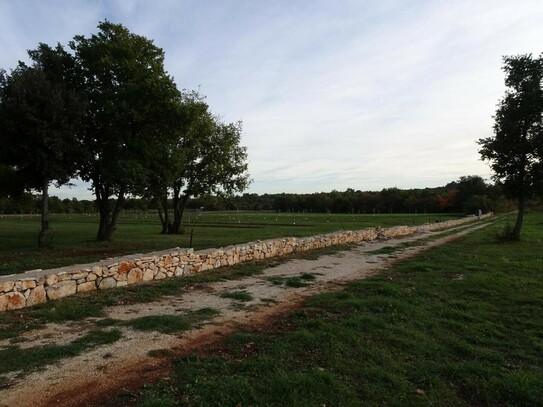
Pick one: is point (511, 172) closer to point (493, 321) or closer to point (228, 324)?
point (493, 321)

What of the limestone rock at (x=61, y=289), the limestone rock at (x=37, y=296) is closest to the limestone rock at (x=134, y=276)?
the limestone rock at (x=61, y=289)

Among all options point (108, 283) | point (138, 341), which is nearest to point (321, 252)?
point (108, 283)

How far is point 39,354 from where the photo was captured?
4930mm

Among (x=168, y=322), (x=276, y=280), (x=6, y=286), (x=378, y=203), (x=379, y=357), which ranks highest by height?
(x=378, y=203)

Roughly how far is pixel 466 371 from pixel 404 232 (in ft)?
90.3

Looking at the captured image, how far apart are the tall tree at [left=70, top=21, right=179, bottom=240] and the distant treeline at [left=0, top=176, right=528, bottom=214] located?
150 ft

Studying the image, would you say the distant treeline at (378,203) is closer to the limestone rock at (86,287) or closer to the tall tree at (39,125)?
the tall tree at (39,125)

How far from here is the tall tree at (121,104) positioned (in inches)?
725

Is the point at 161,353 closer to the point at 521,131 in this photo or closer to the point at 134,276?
the point at 134,276

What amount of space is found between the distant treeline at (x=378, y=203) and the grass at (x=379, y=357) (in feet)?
193

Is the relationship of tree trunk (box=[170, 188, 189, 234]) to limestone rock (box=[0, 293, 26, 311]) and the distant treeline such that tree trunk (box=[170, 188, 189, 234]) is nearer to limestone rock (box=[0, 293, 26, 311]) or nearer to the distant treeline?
limestone rock (box=[0, 293, 26, 311])

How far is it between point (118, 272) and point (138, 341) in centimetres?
426

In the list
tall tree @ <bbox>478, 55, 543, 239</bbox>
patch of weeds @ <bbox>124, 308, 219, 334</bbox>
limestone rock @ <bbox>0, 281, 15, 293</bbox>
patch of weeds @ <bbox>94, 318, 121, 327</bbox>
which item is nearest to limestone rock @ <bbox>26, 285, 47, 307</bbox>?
limestone rock @ <bbox>0, 281, 15, 293</bbox>

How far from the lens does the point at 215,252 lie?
12742mm
